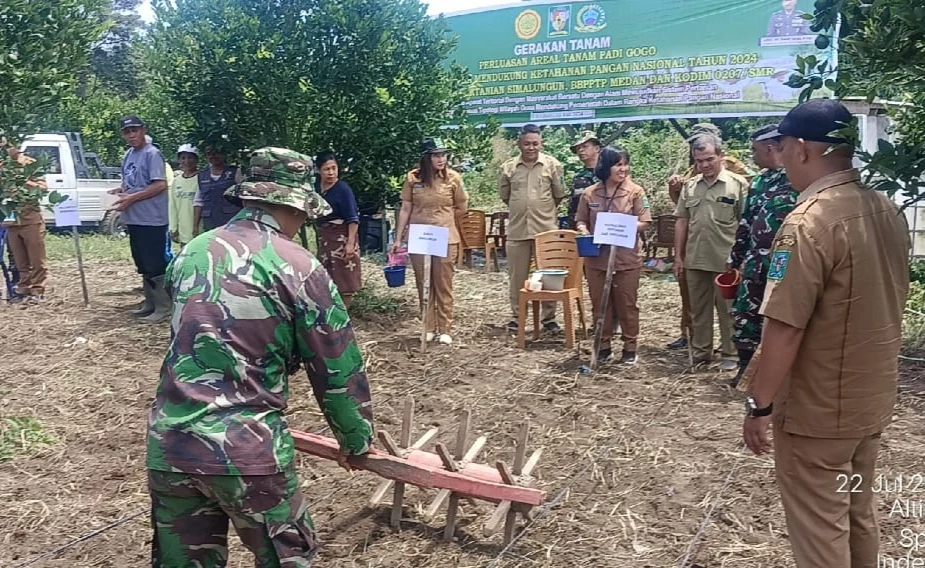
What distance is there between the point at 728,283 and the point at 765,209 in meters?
0.74

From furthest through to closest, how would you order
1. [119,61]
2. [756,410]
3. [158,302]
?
[119,61] → [158,302] → [756,410]

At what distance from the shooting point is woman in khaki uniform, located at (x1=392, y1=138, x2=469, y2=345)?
7.07 meters

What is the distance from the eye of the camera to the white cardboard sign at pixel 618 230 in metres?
5.91

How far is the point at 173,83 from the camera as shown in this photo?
308 inches

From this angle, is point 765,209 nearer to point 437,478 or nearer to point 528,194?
point 528,194

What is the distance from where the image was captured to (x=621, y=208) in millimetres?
6285

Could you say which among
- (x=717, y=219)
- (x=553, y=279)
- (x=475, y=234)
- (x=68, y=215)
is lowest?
(x=553, y=279)

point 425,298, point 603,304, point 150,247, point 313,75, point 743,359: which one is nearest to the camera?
point 743,359

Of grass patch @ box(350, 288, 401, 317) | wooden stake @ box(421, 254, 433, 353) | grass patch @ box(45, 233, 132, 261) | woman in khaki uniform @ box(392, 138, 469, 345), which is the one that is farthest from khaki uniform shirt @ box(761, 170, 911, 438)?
grass patch @ box(45, 233, 132, 261)

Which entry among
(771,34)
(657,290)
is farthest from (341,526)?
(771,34)

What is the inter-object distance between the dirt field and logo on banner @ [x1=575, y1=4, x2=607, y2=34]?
5964mm

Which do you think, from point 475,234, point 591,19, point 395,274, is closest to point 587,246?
point 395,274

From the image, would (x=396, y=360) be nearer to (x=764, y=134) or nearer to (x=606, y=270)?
(x=606, y=270)

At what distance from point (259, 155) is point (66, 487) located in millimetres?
2827
